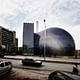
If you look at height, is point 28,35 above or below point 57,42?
above

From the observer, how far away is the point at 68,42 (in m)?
86.1

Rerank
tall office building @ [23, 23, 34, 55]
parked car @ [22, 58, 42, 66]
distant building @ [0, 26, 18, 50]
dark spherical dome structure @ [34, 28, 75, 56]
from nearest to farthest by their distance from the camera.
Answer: parked car @ [22, 58, 42, 66] → dark spherical dome structure @ [34, 28, 75, 56] → tall office building @ [23, 23, 34, 55] → distant building @ [0, 26, 18, 50]

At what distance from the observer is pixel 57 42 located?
3447 inches

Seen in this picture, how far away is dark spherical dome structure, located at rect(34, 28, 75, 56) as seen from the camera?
277 ft

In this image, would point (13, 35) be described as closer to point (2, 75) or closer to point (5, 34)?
point (5, 34)

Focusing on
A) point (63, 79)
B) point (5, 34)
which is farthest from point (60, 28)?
point (5, 34)

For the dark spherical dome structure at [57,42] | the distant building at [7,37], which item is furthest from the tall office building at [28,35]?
the distant building at [7,37]

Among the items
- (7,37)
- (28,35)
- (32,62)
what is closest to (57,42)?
(28,35)

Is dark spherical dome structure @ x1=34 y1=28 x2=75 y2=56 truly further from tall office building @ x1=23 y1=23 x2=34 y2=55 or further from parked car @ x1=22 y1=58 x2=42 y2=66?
parked car @ x1=22 y1=58 x2=42 y2=66

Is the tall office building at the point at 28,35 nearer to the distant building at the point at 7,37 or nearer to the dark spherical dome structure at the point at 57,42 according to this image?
the dark spherical dome structure at the point at 57,42

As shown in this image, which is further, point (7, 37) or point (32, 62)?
point (7, 37)

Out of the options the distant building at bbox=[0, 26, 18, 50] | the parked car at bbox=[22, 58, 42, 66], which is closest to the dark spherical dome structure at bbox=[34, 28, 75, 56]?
the parked car at bbox=[22, 58, 42, 66]

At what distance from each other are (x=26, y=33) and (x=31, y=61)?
85479mm

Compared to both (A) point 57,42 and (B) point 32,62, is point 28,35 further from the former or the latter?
(B) point 32,62
